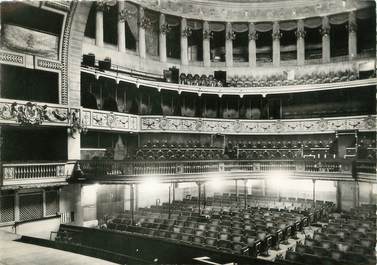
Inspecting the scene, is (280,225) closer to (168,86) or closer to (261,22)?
(168,86)

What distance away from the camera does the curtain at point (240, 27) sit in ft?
103

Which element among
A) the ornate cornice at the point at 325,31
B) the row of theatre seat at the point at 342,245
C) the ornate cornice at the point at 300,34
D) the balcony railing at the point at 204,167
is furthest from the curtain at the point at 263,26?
the row of theatre seat at the point at 342,245

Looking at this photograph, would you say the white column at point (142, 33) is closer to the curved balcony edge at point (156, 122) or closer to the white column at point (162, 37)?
the white column at point (162, 37)

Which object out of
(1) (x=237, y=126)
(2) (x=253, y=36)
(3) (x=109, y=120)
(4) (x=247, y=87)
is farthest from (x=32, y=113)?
(2) (x=253, y=36)

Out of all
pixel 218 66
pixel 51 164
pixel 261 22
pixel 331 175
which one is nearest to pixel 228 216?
pixel 331 175

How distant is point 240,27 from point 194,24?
4189 mm

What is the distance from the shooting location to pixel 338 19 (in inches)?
1162

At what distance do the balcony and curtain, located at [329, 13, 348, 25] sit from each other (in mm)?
14963

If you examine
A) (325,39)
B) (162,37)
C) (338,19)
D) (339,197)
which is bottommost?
(339,197)

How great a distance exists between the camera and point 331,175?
19.9 metres

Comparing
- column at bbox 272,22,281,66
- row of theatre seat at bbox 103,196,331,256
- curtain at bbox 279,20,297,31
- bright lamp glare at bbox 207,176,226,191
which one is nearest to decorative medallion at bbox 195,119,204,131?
bright lamp glare at bbox 207,176,226,191

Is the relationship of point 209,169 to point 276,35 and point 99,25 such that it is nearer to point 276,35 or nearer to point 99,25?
point 99,25

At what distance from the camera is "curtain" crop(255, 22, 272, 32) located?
103 ft

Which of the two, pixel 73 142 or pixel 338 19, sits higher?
pixel 338 19
